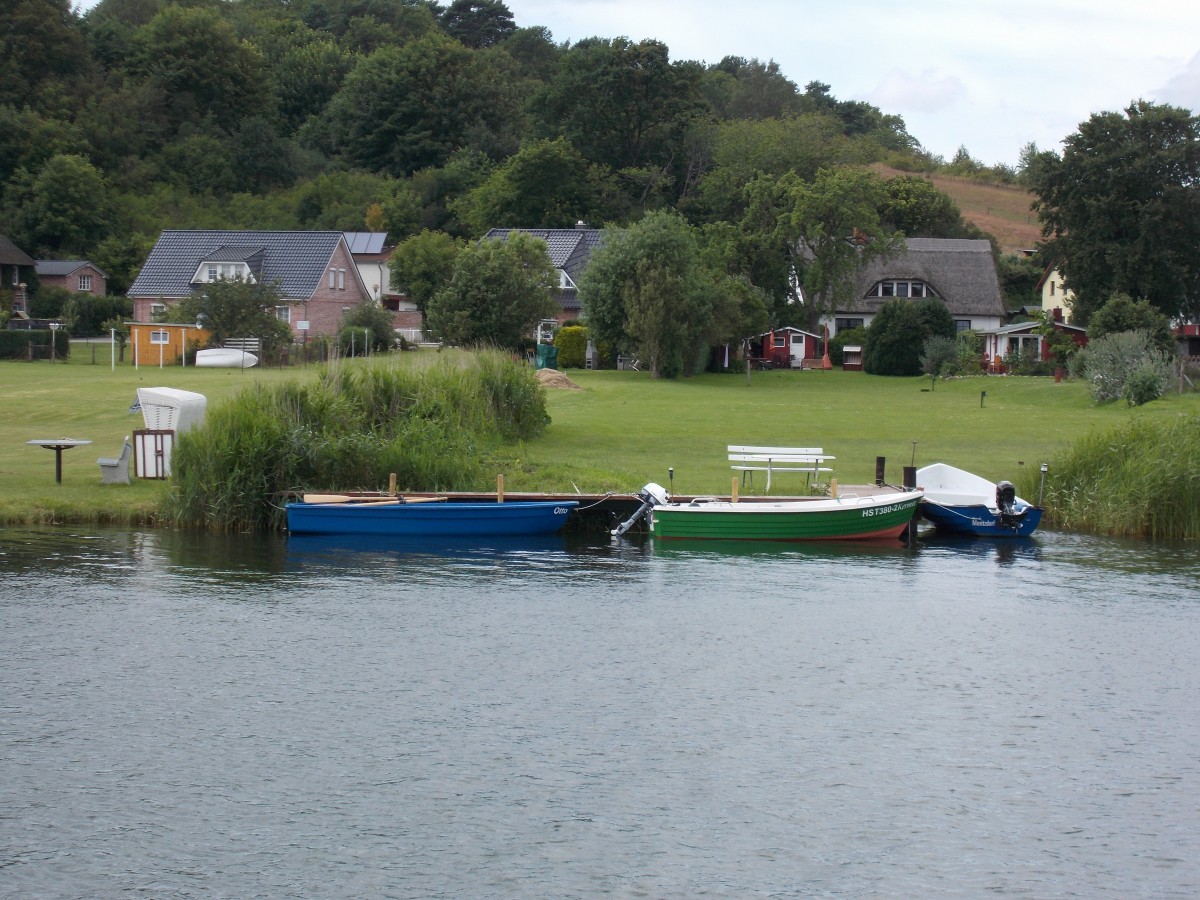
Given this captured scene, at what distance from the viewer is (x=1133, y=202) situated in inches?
3051

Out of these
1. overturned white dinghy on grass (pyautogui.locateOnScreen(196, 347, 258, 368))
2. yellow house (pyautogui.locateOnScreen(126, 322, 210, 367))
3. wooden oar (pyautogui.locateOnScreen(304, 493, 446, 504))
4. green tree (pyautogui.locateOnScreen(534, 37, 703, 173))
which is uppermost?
green tree (pyautogui.locateOnScreen(534, 37, 703, 173))

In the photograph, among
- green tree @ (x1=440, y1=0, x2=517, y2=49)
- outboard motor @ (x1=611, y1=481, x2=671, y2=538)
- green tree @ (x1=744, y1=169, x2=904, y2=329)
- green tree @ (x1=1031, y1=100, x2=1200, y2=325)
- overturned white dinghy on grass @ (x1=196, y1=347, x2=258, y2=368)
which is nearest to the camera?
outboard motor @ (x1=611, y1=481, x2=671, y2=538)

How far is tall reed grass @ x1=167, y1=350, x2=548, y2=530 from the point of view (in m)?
29.0

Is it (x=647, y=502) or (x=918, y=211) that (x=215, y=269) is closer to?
(x=918, y=211)

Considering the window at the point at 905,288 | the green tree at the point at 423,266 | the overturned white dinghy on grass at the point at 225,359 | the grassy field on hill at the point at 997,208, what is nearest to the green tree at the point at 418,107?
the green tree at the point at 423,266

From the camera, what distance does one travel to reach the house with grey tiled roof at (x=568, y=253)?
3342 inches

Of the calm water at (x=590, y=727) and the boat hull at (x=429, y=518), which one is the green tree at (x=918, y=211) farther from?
the calm water at (x=590, y=727)

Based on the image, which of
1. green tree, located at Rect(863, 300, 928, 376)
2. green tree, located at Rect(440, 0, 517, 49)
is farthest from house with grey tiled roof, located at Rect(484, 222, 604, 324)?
green tree, located at Rect(440, 0, 517, 49)

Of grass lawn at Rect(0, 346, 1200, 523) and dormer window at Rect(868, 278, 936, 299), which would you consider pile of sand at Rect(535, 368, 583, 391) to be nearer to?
grass lawn at Rect(0, 346, 1200, 523)

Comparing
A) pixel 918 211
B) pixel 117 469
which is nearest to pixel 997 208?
pixel 918 211

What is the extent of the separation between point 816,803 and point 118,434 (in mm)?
27845

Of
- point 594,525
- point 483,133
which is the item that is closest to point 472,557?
point 594,525

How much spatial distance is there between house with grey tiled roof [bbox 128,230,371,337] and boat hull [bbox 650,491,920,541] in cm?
5485

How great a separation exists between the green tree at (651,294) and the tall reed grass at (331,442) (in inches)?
1208
